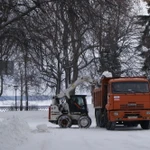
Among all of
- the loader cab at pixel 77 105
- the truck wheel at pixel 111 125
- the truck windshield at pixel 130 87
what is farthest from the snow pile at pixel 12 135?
the loader cab at pixel 77 105

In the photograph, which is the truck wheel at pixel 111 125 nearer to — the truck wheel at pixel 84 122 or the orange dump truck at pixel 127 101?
the orange dump truck at pixel 127 101

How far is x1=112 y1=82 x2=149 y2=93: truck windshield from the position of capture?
87.6ft

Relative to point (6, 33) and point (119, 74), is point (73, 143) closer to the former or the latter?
point (6, 33)

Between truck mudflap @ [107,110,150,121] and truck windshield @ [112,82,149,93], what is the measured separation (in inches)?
42.9

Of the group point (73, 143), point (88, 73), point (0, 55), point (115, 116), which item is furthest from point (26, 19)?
point (88, 73)

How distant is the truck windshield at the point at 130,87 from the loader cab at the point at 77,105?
439 cm

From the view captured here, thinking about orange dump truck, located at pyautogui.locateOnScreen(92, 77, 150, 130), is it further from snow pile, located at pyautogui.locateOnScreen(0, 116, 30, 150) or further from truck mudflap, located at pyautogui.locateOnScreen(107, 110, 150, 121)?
snow pile, located at pyautogui.locateOnScreen(0, 116, 30, 150)

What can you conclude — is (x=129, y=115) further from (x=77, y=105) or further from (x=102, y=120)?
(x=77, y=105)

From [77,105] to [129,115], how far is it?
512cm

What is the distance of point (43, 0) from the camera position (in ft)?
51.4

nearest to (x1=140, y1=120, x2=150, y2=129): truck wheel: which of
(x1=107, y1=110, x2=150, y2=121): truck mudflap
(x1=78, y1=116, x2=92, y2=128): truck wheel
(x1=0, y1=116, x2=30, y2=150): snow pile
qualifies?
(x1=107, y1=110, x2=150, y2=121): truck mudflap

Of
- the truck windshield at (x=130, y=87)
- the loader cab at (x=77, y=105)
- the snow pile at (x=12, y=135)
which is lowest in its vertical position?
the snow pile at (x=12, y=135)

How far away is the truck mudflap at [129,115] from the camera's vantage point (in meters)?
26.4

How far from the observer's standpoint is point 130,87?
26812 millimetres
